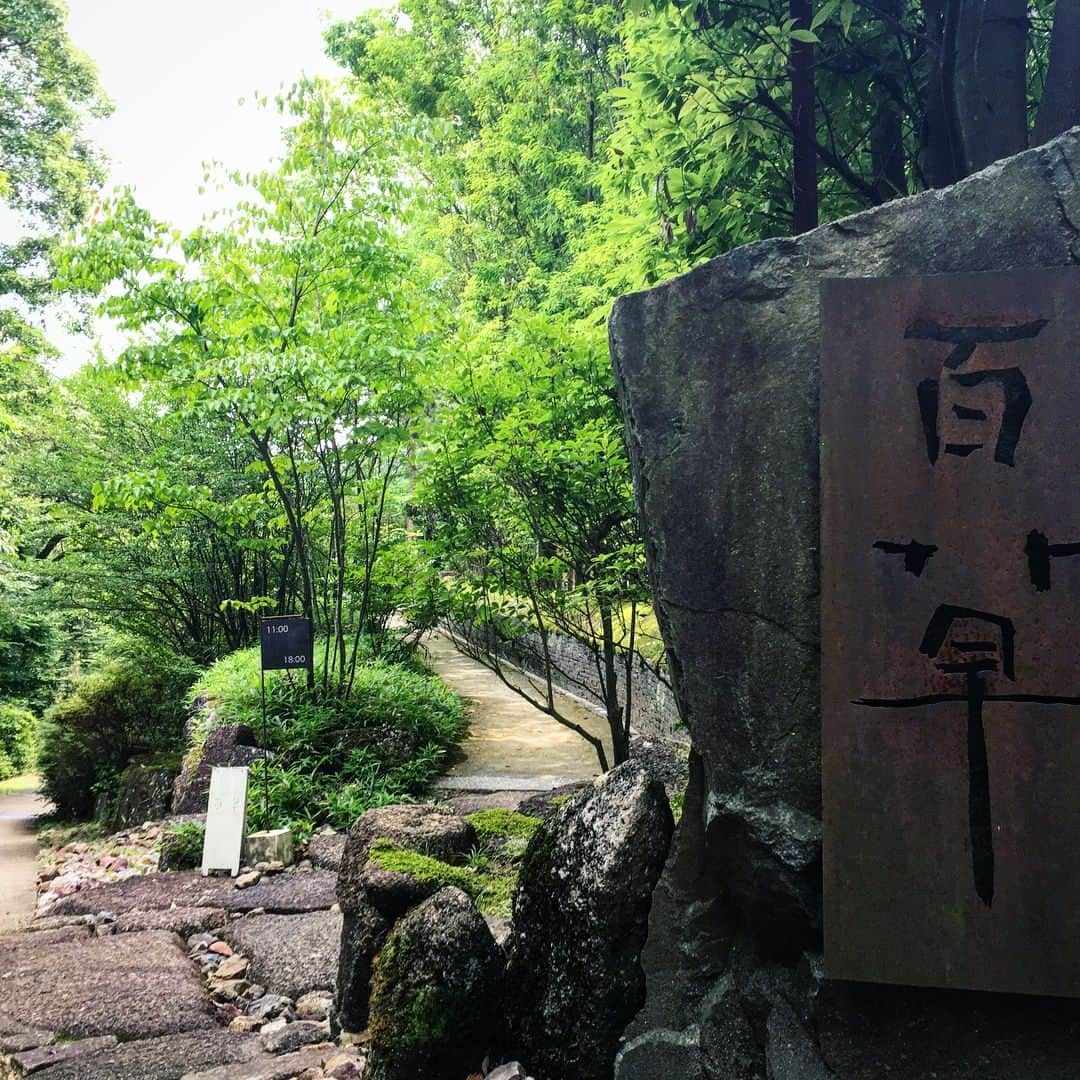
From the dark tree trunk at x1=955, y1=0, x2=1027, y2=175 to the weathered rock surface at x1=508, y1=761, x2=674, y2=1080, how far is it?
3067mm

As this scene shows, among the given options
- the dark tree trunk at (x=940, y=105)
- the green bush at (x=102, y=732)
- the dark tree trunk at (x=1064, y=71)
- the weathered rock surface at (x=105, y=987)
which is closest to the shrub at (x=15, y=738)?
the green bush at (x=102, y=732)

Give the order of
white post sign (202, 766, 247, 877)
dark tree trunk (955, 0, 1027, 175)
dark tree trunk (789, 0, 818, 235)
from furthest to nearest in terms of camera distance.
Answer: white post sign (202, 766, 247, 877) → dark tree trunk (789, 0, 818, 235) → dark tree trunk (955, 0, 1027, 175)

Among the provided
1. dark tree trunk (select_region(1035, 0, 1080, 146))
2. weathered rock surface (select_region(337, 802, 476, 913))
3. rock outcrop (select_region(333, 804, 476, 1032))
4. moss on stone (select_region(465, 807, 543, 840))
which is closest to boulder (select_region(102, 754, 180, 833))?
moss on stone (select_region(465, 807, 543, 840))

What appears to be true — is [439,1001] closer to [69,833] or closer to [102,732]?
[69,833]

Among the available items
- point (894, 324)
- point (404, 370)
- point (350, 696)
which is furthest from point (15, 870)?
point (894, 324)

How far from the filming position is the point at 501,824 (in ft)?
16.9

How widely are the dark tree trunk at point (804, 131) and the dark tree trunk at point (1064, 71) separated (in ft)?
3.43

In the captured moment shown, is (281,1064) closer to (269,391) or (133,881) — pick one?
(133,881)

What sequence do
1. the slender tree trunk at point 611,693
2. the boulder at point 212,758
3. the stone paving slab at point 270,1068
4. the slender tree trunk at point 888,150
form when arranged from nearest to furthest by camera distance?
the stone paving slab at point 270,1068 → the slender tree trunk at point 888,150 → the slender tree trunk at point 611,693 → the boulder at point 212,758

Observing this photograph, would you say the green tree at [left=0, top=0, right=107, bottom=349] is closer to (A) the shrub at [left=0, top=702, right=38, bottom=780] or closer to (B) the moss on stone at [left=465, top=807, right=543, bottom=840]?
(A) the shrub at [left=0, top=702, right=38, bottom=780]

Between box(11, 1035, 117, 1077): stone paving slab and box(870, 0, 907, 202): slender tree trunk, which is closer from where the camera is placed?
box(11, 1035, 117, 1077): stone paving slab

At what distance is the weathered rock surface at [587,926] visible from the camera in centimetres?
275

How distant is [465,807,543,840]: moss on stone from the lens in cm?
504

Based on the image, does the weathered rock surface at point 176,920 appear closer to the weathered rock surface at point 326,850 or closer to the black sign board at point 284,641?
the weathered rock surface at point 326,850
